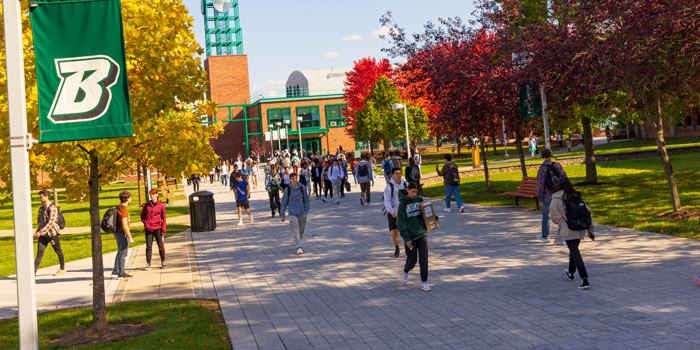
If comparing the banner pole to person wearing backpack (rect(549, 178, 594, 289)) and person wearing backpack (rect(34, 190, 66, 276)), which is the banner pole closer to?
person wearing backpack (rect(549, 178, 594, 289))

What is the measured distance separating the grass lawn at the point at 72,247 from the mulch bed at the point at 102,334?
6180 mm

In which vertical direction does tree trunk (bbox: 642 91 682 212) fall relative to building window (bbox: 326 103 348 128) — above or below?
below

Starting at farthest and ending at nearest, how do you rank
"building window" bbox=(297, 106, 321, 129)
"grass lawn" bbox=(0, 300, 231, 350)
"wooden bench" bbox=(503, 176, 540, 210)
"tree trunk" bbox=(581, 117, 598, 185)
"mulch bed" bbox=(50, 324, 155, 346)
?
"building window" bbox=(297, 106, 321, 129) → "tree trunk" bbox=(581, 117, 598, 185) → "wooden bench" bbox=(503, 176, 540, 210) → "mulch bed" bbox=(50, 324, 155, 346) → "grass lawn" bbox=(0, 300, 231, 350)

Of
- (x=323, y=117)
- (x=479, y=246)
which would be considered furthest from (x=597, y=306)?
(x=323, y=117)

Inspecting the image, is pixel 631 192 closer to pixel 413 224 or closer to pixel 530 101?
pixel 530 101

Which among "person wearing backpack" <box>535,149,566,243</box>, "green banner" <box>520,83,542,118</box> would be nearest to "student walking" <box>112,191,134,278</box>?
"person wearing backpack" <box>535,149,566,243</box>

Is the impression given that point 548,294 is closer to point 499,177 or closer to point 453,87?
point 453,87

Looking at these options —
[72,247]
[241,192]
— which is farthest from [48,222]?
[241,192]

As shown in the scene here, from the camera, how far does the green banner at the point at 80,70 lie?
5.78m

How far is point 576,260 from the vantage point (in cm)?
900

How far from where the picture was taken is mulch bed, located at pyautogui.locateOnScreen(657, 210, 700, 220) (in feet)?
46.2

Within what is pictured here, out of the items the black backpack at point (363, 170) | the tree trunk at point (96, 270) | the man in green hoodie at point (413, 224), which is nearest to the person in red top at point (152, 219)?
the tree trunk at point (96, 270)

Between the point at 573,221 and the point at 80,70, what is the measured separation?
6460 mm

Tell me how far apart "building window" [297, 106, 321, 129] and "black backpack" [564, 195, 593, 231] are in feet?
254
